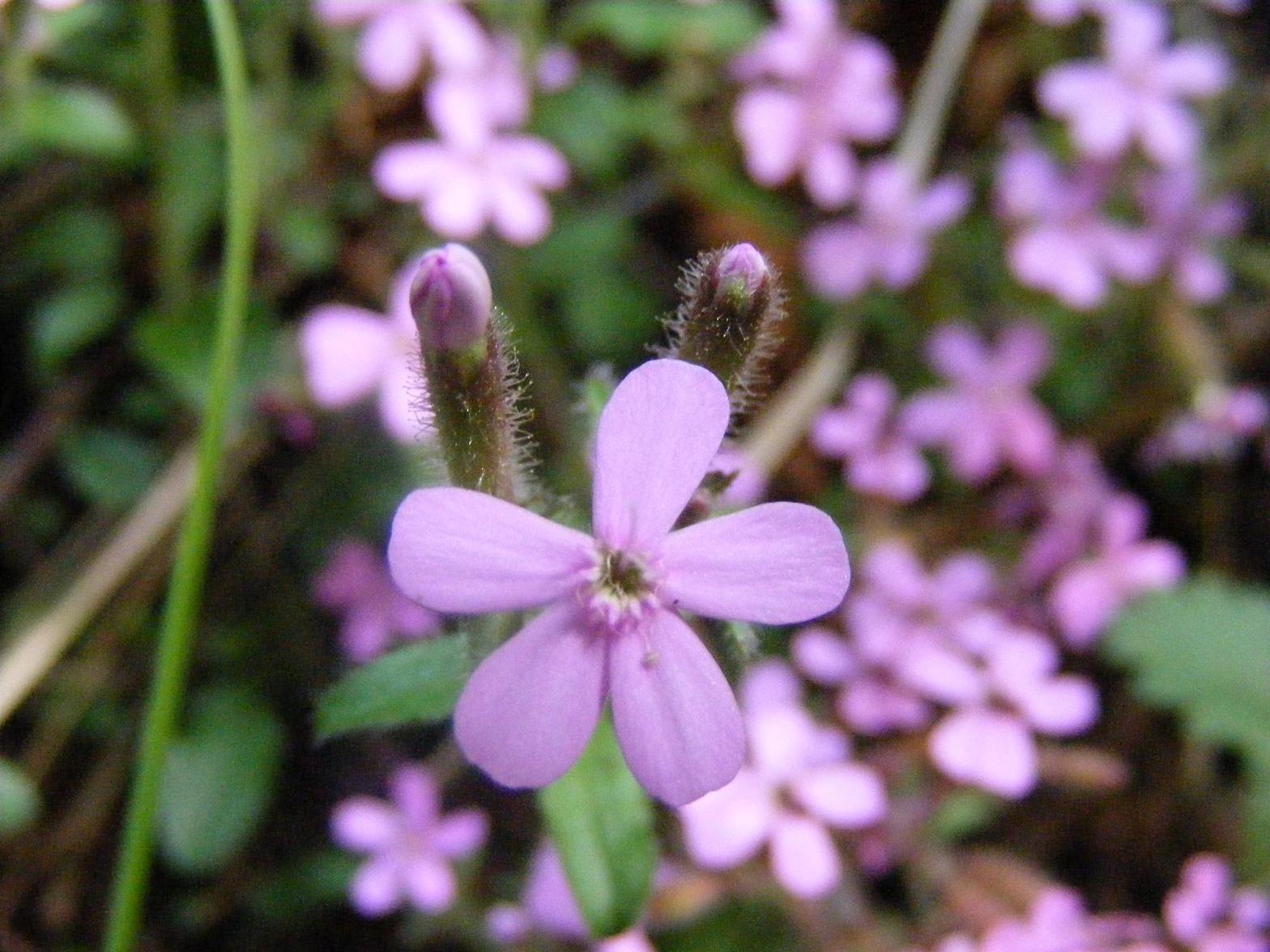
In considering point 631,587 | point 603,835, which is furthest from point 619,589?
point 603,835

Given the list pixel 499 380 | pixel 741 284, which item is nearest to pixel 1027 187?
pixel 741 284

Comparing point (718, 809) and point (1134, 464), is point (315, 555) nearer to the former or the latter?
point (718, 809)

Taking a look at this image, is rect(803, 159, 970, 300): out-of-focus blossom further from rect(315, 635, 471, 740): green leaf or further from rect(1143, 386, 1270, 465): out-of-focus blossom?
rect(315, 635, 471, 740): green leaf

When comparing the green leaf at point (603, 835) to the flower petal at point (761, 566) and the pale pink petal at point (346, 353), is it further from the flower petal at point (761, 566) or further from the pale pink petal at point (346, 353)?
the pale pink petal at point (346, 353)

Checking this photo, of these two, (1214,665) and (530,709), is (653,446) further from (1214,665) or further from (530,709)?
(1214,665)

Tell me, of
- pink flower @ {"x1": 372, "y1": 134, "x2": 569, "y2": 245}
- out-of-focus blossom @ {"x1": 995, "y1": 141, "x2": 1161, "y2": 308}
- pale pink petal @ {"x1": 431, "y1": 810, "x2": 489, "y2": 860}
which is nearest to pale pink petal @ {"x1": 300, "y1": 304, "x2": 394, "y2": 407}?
pink flower @ {"x1": 372, "y1": 134, "x2": 569, "y2": 245}

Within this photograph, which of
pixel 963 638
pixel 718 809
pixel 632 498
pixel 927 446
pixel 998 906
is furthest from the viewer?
pixel 927 446
